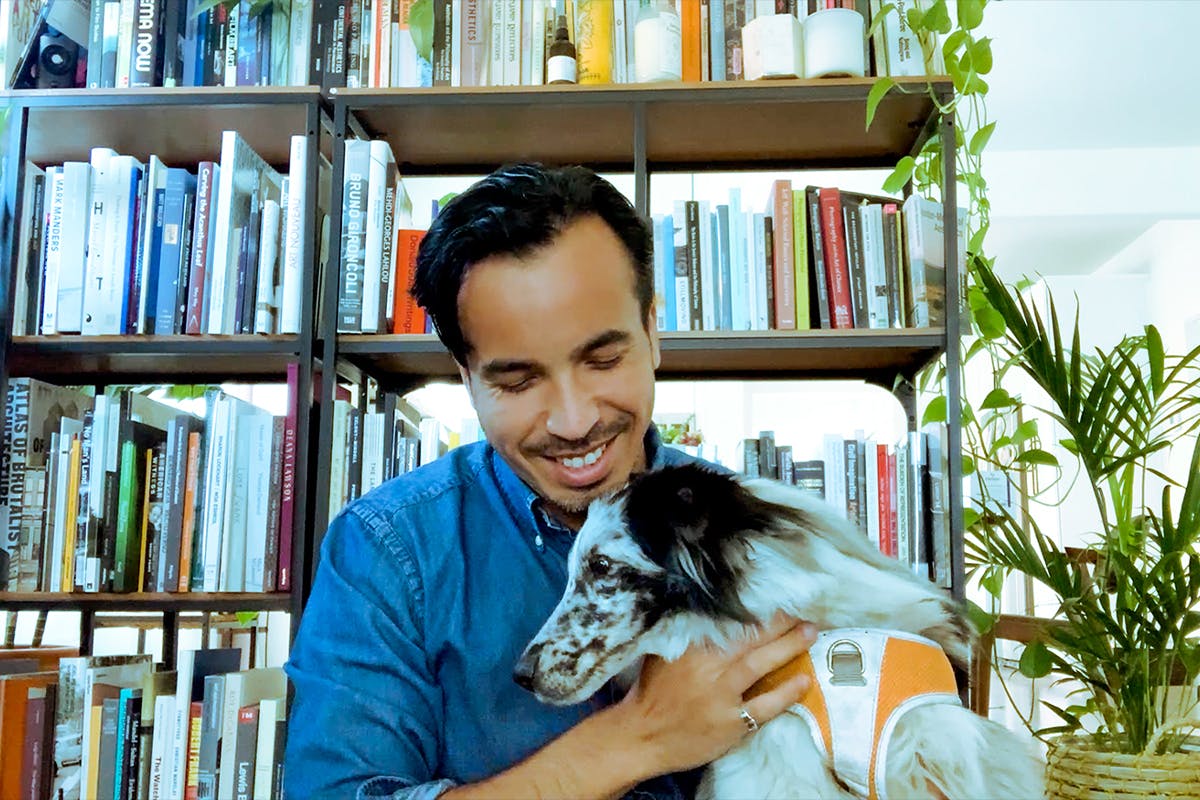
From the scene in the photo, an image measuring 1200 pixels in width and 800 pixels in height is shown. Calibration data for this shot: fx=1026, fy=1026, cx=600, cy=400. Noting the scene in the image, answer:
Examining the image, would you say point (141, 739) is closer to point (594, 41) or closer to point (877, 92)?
point (594, 41)

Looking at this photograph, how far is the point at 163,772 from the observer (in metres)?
2.11

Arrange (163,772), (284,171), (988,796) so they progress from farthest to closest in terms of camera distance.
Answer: (284,171) < (163,772) < (988,796)

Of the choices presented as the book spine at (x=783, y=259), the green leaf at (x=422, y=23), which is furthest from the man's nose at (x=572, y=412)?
the green leaf at (x=422, y=23)

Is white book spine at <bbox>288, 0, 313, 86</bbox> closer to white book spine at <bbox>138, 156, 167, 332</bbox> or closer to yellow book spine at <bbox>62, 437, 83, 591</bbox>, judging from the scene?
white book spine at <bbox>138, 156, 167, 332</bbox>

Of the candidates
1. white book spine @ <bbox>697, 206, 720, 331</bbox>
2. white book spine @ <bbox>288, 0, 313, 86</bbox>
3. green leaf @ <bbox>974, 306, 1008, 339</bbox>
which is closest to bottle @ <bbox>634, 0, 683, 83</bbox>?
white book spine @ <bbox>697, 206, 720, 331</bbox>

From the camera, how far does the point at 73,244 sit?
2.29 meters

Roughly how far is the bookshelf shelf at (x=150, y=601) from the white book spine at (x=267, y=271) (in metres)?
0.59

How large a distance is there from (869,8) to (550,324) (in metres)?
1.63

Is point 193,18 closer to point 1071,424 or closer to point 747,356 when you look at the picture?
point 747,356

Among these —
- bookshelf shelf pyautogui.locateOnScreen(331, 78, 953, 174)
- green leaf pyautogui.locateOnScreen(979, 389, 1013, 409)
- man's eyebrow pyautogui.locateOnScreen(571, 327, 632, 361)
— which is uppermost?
bookshelf shelf pyautogui.locateOnScreen(331, 78, 953, 174)

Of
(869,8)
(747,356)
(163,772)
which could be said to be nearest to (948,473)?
(747,356)

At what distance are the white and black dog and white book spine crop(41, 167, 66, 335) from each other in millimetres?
1559

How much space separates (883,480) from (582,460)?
1212mm

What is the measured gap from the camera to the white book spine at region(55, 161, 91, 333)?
2.27m
